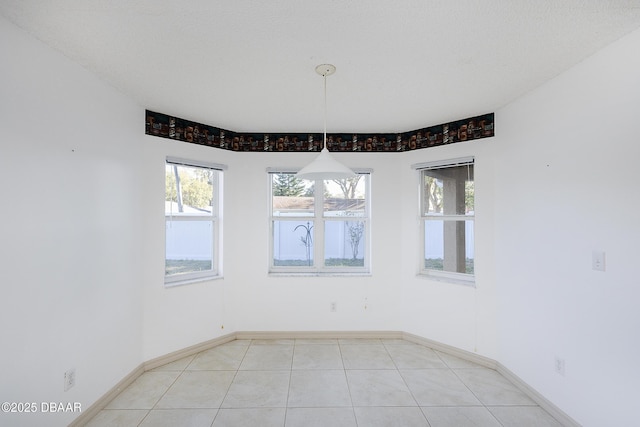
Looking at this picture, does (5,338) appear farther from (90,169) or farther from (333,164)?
(333,164)

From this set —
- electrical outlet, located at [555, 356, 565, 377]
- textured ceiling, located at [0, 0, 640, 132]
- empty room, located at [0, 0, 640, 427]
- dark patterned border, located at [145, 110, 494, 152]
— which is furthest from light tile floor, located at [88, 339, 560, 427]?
textured ceiling, located at [0, 0, 640, 132]

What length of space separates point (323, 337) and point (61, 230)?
2924 millimetres

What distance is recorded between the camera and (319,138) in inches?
153

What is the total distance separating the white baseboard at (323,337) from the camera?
231 centimetres

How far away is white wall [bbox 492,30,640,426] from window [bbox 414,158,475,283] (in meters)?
0.47

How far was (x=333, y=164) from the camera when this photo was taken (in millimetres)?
2121

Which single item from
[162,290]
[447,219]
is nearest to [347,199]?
[447,219]

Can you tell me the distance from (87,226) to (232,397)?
181 cm

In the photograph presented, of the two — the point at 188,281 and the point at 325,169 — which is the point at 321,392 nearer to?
the point at 188,281

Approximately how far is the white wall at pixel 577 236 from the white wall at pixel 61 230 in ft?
11.7

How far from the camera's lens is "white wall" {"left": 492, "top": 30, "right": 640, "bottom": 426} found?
184 cm

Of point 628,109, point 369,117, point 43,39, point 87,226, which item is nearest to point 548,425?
point 628,109

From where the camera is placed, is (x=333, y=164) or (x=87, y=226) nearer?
(x=333, y=164)

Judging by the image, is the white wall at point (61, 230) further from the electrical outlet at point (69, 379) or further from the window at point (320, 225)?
the window at point (320, 225)
